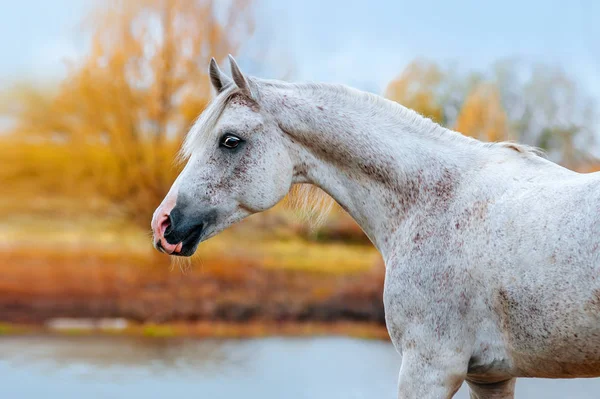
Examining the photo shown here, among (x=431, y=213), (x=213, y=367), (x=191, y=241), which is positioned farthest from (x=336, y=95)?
(x=213, y=367)

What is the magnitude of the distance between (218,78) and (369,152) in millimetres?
725

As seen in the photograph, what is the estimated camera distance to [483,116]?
1176 centimetres

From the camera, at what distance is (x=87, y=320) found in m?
14.0

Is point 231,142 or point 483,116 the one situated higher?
point 483,116

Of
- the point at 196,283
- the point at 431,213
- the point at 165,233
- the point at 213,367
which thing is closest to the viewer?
the point at 431,213

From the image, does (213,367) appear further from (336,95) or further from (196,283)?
(336,95)

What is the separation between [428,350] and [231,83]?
1352 mm

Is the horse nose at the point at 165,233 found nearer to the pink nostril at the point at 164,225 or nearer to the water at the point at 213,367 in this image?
the pink nostril at the point at 164,225

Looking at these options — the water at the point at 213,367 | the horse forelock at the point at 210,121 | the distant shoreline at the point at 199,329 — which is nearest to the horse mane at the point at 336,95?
the horse forelock at the point at 210,121

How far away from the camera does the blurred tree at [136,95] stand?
14.0m

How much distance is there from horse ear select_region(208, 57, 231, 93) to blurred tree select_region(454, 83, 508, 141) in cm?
884

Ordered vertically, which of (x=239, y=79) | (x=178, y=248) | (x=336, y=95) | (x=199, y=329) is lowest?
(x=178, y=248)

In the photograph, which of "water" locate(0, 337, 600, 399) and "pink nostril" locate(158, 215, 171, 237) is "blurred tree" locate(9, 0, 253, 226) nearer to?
"water" locate(0, 337, 600, 399)

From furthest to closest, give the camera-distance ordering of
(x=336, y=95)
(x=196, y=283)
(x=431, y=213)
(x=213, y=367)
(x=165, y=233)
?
1. (x=196, y=283)
2. (x=213, y=367)
3. (x=336, y=95)
4. (x=165, y=233)
5. (x=431, y=213)
